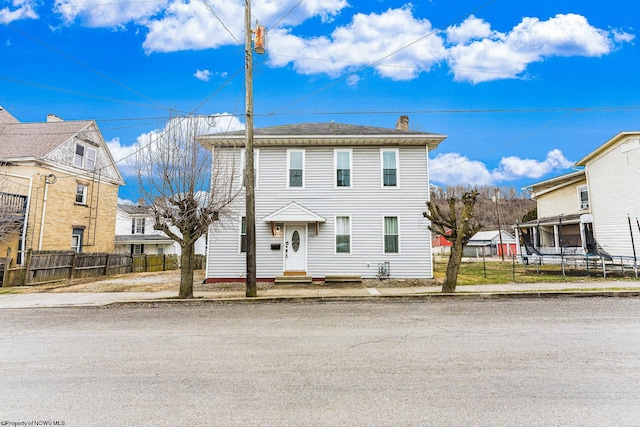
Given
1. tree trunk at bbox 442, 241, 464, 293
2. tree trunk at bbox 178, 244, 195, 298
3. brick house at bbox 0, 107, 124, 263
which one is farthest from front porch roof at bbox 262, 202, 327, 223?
brick house at bbox 0, 107, 124, 263

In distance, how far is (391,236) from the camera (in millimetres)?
14477

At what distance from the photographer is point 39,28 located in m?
14.3

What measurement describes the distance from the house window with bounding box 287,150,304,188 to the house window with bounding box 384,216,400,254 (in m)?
4.09

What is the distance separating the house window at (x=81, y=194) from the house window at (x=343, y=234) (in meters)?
17.1

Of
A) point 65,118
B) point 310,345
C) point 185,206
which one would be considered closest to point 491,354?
point 310,345

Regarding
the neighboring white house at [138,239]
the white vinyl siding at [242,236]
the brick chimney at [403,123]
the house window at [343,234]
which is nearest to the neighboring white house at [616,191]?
the brick chimney at [403,123]

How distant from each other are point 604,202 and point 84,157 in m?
31.5

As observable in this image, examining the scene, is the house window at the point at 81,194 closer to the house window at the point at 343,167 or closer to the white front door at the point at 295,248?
the white front door at the point at 295,248

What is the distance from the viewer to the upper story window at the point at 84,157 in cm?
2109

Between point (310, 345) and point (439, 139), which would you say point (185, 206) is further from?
point (439, 139)

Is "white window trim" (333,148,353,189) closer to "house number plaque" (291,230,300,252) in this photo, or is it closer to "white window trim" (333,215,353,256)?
"white window trim" (333,215,353,256)

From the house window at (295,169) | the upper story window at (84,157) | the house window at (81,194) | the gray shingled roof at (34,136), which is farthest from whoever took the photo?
the house window at (81,194)

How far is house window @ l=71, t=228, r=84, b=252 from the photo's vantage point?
20817 millimetres

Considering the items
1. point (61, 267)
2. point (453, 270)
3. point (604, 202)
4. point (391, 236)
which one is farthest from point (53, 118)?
point (604, 202)
